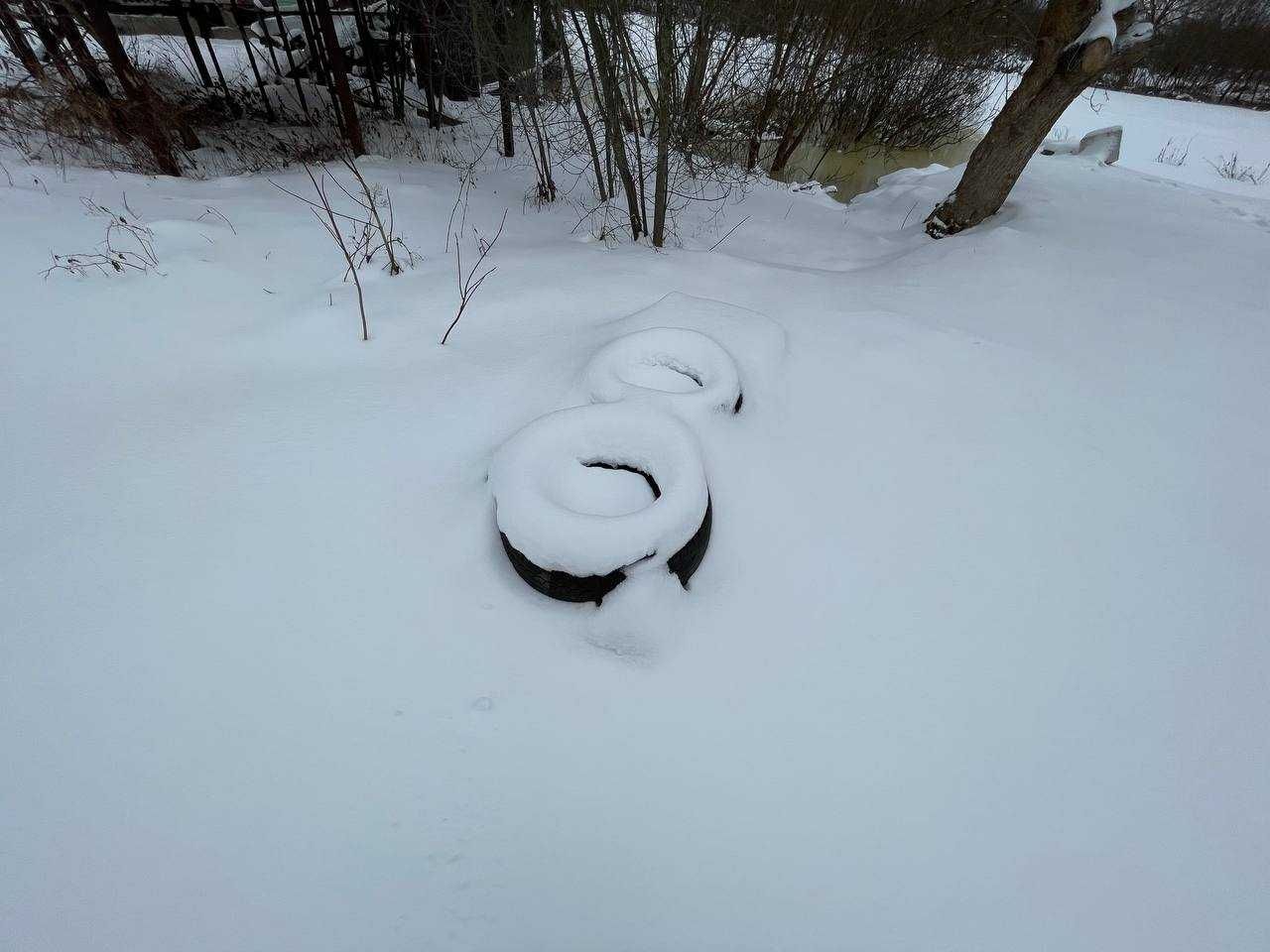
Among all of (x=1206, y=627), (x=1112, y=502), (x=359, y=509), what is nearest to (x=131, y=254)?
(x=359, y=509)

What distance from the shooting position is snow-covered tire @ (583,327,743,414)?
87.0 inches

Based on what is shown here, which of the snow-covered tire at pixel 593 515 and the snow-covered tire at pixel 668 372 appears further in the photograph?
the snow-covered tire at pixel 668 372

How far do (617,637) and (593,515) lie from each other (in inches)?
15.7

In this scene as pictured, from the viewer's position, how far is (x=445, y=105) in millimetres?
7738

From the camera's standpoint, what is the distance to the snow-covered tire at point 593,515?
162 centimetres

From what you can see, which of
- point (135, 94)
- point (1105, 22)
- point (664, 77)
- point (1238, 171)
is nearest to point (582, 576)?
point (664, 77)

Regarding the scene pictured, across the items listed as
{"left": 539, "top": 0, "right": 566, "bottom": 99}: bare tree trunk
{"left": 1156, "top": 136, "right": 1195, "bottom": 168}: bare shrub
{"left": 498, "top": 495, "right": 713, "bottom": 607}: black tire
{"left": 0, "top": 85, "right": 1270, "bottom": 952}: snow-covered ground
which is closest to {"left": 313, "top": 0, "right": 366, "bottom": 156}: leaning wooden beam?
{"left": 539, "top": 0, "right": 566, "bottom": 99}: bare tree trunk

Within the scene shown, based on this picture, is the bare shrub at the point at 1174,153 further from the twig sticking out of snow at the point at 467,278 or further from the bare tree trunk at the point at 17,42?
the bare tree trunk at the point at 17,42

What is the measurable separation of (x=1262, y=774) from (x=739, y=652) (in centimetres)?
157

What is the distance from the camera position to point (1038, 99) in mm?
3588

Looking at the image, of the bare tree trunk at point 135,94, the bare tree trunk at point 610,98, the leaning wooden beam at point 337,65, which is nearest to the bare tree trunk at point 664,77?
the bare tree trunk at point 610,98

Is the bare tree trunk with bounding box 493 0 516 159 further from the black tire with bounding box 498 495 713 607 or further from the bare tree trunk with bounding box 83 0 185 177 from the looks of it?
the black tire with bounding box 498 495 713 607

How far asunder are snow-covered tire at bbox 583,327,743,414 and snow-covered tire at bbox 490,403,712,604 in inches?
7.1

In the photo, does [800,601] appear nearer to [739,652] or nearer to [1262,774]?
[739,652]
